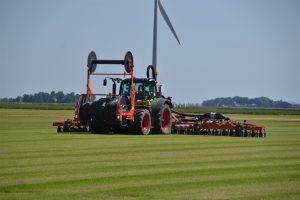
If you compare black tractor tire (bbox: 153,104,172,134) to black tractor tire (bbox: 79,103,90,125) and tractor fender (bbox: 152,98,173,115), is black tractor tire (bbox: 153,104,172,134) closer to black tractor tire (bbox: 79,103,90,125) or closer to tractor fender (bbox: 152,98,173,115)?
tractor fender (bbox: 152,98,173,115)

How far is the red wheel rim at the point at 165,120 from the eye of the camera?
3697 centimetres

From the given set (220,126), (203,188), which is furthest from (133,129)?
(203,188)

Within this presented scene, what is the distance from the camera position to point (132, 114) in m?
34.6

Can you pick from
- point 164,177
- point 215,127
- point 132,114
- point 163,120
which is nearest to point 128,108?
point 132,114

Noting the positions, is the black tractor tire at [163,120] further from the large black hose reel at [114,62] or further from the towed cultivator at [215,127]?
the large black hose reel at [114,62]

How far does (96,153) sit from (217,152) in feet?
13.1

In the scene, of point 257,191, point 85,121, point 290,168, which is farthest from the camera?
point 85,121

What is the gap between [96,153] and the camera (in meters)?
22.5

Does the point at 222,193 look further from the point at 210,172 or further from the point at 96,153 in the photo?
the point at 96,153

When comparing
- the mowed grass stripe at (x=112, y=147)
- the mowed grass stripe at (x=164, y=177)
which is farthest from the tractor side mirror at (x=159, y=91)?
the mowed grass stripe at (x=164, y=177)

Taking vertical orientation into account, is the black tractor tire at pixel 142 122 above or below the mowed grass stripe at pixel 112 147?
above

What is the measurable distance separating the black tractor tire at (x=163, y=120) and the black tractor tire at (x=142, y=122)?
→ 531 mm

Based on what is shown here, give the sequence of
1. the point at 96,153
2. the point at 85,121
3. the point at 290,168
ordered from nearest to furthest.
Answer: the point at 290,168
the point at 96,153
the point at 85,121

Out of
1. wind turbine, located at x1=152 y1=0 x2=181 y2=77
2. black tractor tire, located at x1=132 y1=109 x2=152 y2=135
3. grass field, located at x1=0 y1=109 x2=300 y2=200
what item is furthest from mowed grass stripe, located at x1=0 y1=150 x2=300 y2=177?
wind turbine, located at x1=152 y1=0 x2=181 y2=77
